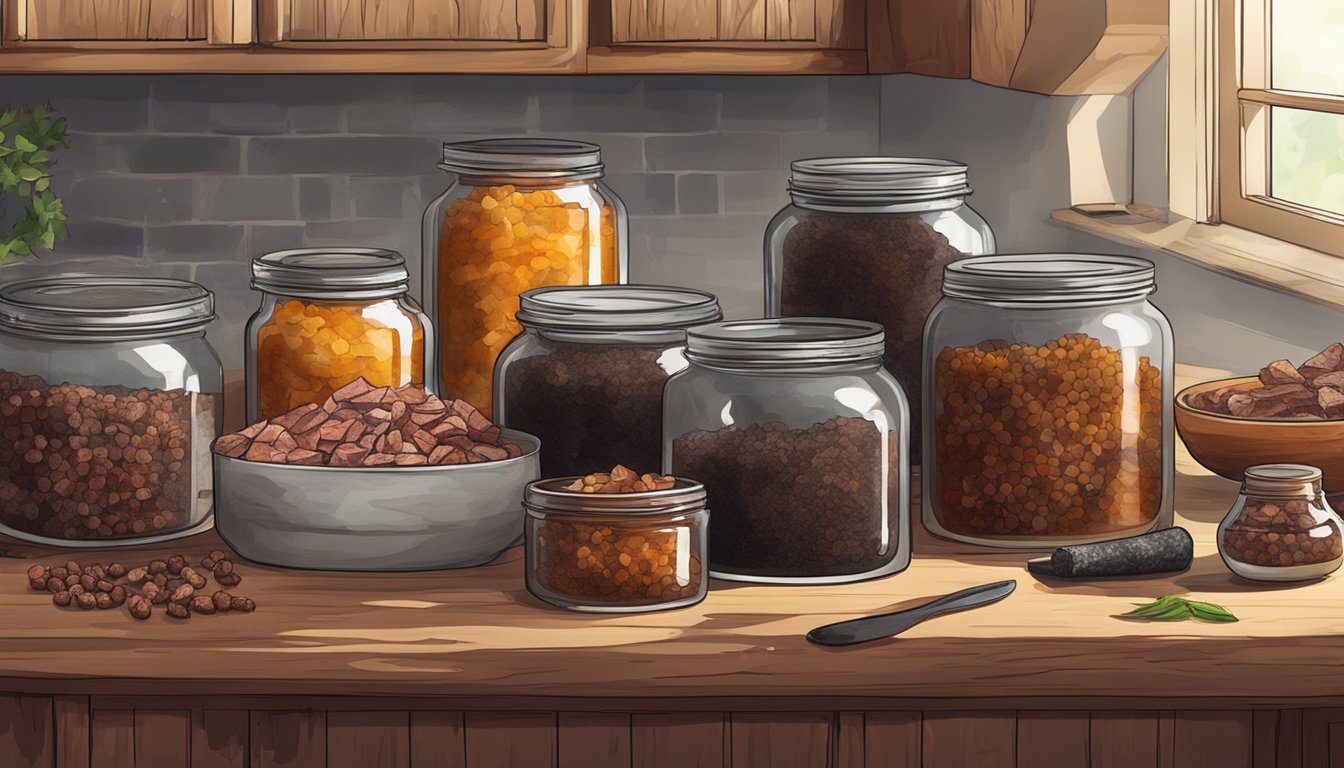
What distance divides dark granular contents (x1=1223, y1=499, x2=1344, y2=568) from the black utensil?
0.20 metres

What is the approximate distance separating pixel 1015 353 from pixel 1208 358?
95cm

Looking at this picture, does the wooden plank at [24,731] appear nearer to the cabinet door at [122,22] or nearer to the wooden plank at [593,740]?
the wooden plank at [593,740]

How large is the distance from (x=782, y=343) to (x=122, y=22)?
6.02 ft

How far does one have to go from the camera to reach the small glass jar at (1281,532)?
3.93 feet

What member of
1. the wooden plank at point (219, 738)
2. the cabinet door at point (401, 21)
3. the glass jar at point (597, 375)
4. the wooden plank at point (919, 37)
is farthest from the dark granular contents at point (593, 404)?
the cabinet door at point (401, 21)

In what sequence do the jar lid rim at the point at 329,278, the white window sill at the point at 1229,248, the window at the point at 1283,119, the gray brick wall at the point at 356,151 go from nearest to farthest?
the jar lid rim at the point at 329,278 → the white window sill at the point at 1229,248 → the window at the point at 1283,119 → the gray brick wall at the point at 356,151

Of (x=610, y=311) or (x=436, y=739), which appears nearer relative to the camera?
(x=436, y=739)

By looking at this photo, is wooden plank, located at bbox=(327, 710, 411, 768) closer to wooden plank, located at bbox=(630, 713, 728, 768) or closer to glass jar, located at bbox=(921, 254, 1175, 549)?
wooden plank, located at bbox=(630, 713, 728, 768)

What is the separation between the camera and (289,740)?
1078 mm

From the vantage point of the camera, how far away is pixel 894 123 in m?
3.22

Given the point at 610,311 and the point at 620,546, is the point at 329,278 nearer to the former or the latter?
the point at 610,311

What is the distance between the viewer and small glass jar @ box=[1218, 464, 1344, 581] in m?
1.20

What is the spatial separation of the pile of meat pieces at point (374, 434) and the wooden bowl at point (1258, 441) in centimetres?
62

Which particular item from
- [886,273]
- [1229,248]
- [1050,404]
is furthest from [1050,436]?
[1229,248]
